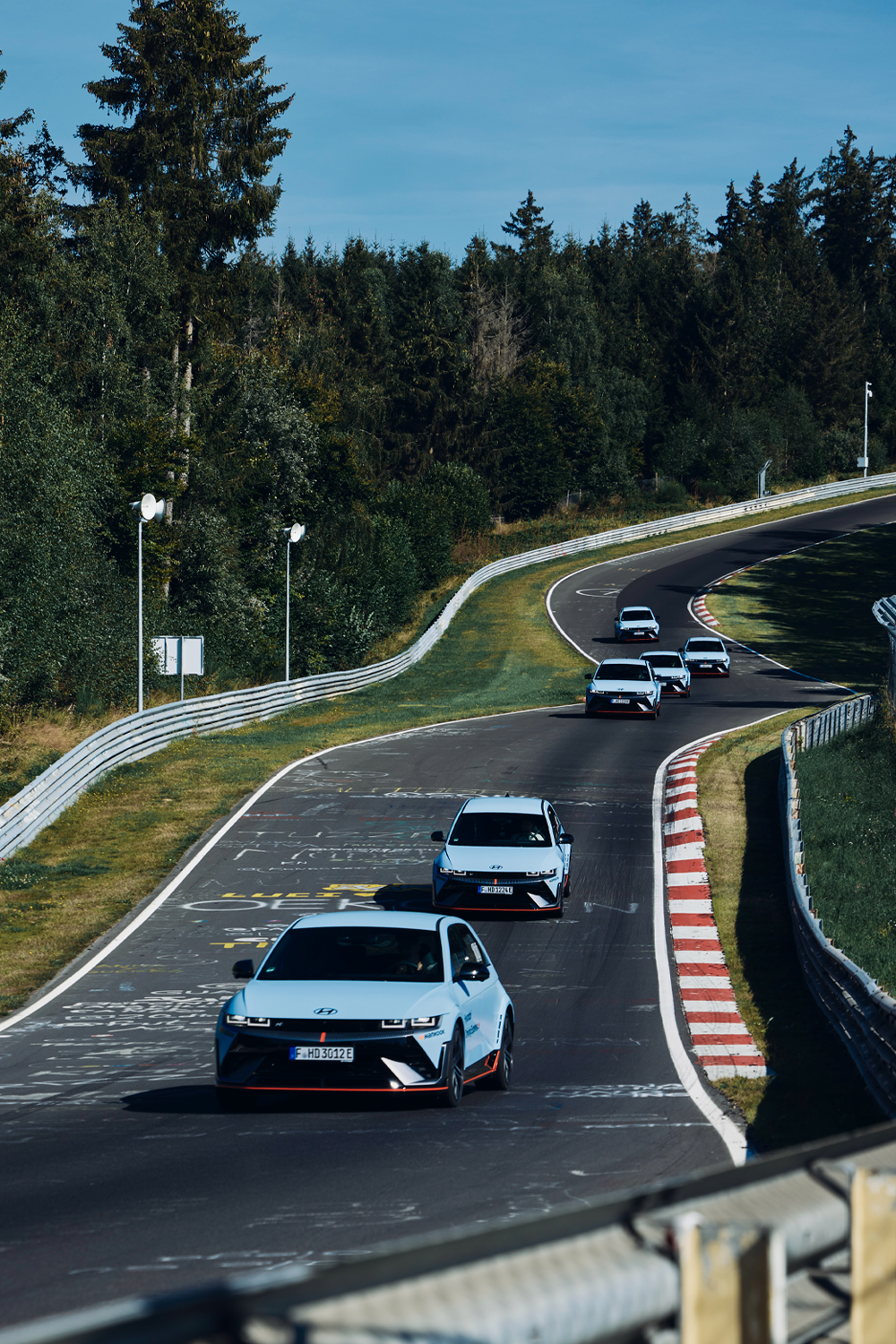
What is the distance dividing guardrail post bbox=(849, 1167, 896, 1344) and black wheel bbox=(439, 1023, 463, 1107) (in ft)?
26.9

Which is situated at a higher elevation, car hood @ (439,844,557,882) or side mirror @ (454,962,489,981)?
side mirror @ (454,962,489,981)

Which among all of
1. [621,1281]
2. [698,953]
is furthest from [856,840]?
[621,1281]

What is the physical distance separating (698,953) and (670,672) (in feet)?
91.1

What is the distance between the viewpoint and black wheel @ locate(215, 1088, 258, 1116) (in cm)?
1084

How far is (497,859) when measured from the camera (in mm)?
20281

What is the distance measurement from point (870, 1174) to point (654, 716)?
38349 millimetres

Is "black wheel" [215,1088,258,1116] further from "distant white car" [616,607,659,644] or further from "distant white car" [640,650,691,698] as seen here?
"distant white car" [616,607,659,644]

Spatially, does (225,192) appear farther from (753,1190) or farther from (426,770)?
(753,1190)

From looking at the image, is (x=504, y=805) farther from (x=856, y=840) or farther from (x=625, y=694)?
(x=625, y=694)

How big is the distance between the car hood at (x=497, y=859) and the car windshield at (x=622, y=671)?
21.4 metres

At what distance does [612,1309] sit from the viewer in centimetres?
244

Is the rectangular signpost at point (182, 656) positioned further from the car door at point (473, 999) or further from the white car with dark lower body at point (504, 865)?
the car door at point (473, 999)

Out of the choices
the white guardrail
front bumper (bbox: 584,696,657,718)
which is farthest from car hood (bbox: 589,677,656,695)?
the white guardrail

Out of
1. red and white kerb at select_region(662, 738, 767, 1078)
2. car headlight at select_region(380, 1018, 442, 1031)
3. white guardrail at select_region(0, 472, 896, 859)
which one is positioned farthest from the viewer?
white guardrail at select_region(0, 472, 896, 859)
